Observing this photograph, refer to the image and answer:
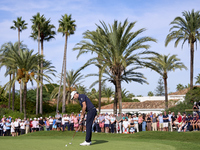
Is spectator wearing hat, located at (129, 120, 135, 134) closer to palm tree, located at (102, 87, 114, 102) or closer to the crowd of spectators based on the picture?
the crowd of spectators

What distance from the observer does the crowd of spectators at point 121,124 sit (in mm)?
22359

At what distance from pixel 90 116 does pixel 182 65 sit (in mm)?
38609

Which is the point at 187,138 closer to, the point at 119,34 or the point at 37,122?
the point at 119,34

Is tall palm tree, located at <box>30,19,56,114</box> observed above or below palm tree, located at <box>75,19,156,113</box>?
above

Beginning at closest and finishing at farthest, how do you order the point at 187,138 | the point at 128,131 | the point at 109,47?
the point at 187,138
the point at 128,131
the point at 109,47

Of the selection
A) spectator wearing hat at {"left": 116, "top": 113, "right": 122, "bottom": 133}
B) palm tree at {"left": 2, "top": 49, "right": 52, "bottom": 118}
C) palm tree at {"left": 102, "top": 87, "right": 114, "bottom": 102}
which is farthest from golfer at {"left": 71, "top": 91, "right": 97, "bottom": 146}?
palm tree at {"left": 102, "top": 87, "right": 114, "bottom": 102}

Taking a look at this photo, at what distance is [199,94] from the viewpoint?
128 feet

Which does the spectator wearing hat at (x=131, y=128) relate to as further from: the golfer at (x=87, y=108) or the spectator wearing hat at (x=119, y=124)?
the golfer at (x=87, y=108)

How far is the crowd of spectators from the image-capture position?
73.4ft

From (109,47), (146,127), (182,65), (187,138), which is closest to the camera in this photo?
(187,138)

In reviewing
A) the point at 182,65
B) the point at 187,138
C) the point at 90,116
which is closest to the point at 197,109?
the point at 187,138

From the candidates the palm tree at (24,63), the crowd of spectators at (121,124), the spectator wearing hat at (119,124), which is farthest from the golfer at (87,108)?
the palm tree at (24,63)

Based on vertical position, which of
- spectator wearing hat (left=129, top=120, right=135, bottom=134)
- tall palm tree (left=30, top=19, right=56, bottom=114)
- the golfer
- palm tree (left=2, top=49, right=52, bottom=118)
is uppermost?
tall palm tree (left=30, top=19, right=56, bottom=114)

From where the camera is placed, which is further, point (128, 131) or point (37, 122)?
point (37, 122)
